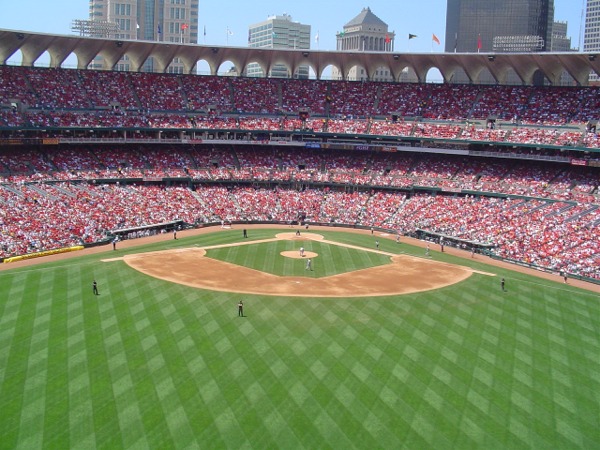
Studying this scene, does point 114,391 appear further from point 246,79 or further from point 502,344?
point 246,79

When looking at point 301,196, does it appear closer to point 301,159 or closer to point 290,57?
point 301,159

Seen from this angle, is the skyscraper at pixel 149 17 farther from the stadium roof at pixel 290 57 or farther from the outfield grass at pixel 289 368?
the outfield grass at pixel 289 368

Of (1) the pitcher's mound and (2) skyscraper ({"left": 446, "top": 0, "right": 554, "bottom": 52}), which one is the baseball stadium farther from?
(2) skyscraper ({"left": 446, "top": 0, "right": 554, "bottom": 52})

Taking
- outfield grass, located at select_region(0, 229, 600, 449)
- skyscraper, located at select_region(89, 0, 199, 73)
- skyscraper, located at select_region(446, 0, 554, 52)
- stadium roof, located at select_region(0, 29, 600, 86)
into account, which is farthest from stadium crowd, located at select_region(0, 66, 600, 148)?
skyscraper, located at select_region(446, 0, 554, 52)

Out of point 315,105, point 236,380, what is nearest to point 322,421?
point 236,380

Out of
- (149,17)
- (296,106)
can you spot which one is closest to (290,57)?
(296,106)

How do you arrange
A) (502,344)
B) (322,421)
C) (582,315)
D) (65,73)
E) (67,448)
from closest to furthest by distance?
(67,448), (322,421), (502,344), (582,315), (65,73)
